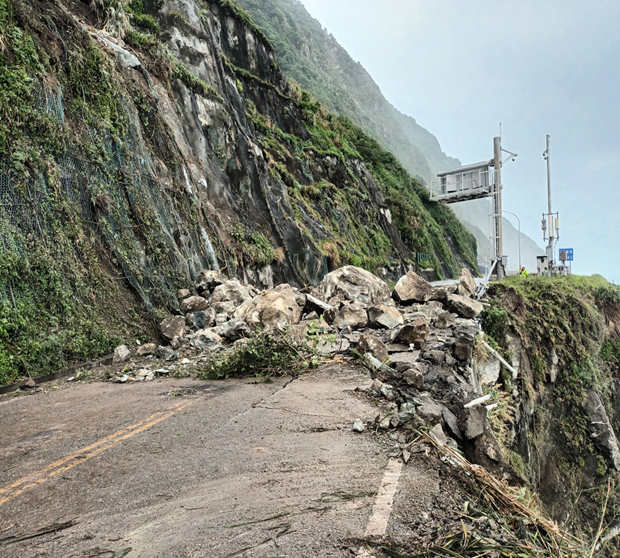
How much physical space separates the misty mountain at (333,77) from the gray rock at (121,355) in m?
25.3

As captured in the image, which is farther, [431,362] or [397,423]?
[431,362]

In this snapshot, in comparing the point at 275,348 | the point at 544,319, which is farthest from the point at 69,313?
the point at 544,319

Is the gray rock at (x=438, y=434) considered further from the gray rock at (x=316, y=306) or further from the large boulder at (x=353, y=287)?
the large boulder at (x=353, y=287)

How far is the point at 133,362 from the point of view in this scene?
8.07 meters

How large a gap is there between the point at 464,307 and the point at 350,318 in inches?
139

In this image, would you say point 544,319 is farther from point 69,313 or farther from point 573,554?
point 69,313

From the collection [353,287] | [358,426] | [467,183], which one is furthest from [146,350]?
[467,183]

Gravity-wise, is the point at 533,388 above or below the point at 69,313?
below

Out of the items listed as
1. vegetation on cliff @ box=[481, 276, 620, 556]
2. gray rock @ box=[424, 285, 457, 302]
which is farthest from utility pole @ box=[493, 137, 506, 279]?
gray rock @ box=[424, 285, 457, 302]

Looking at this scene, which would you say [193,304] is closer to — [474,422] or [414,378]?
[414,378]

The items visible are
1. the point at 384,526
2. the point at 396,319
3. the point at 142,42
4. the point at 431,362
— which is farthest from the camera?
the point at 142,42

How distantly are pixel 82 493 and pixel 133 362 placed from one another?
17.5 ft

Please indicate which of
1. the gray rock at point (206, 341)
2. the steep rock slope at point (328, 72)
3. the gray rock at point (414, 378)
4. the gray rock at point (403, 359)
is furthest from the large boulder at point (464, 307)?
the steep rock slope at point (328, 72)

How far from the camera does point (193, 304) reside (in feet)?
35.1
